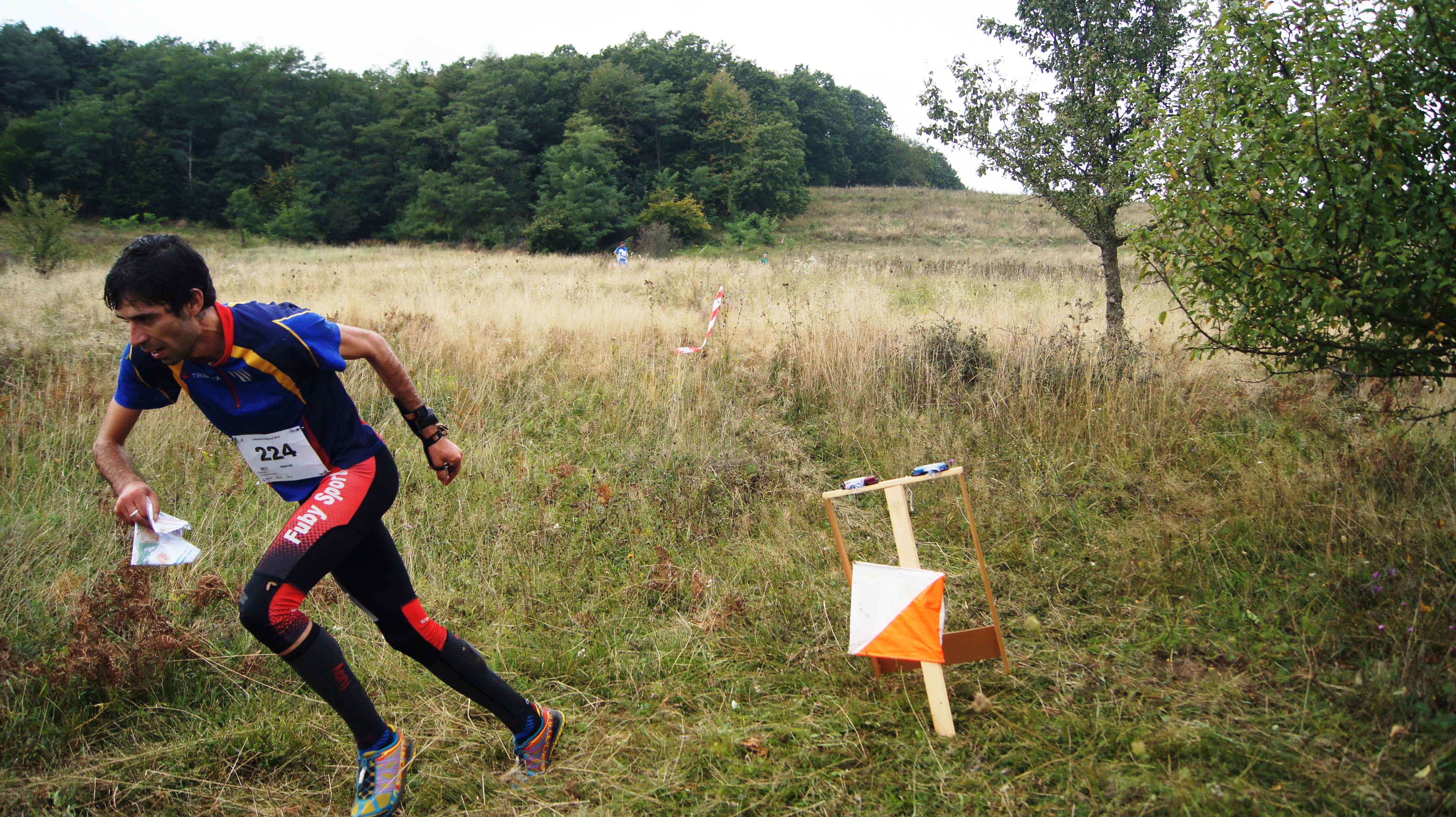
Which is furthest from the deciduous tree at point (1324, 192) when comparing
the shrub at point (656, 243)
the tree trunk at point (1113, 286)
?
the shrub at point (656, 243)

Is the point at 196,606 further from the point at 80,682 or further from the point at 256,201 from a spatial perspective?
the point at 256,201

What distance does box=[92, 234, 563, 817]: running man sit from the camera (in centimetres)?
235

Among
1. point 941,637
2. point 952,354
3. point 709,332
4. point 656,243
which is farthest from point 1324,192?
point 656,243

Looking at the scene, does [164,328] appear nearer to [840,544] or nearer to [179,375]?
[179,375]

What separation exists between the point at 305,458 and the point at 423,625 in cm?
74

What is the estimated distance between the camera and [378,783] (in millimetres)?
2666

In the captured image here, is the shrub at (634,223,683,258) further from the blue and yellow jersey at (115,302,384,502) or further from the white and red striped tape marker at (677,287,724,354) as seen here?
the blue and yellow jersey at (115,302,384,502)

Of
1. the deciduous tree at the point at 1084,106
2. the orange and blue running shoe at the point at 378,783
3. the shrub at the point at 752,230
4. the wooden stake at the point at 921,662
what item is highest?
the shrub at the point at 752,230

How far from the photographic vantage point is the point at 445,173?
5162 cm

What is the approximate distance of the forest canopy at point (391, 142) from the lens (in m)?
49.4

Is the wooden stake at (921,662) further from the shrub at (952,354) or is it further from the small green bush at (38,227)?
the small green bush at (38,227)

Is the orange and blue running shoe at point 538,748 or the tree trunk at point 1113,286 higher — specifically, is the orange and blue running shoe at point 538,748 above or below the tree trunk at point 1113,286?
below

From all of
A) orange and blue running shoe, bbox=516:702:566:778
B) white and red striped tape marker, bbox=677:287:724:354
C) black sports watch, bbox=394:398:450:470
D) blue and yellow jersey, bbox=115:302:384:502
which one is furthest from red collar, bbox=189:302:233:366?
white and red striped tape marker, bbox=677:287:724:354

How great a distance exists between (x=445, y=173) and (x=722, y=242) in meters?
20.8
